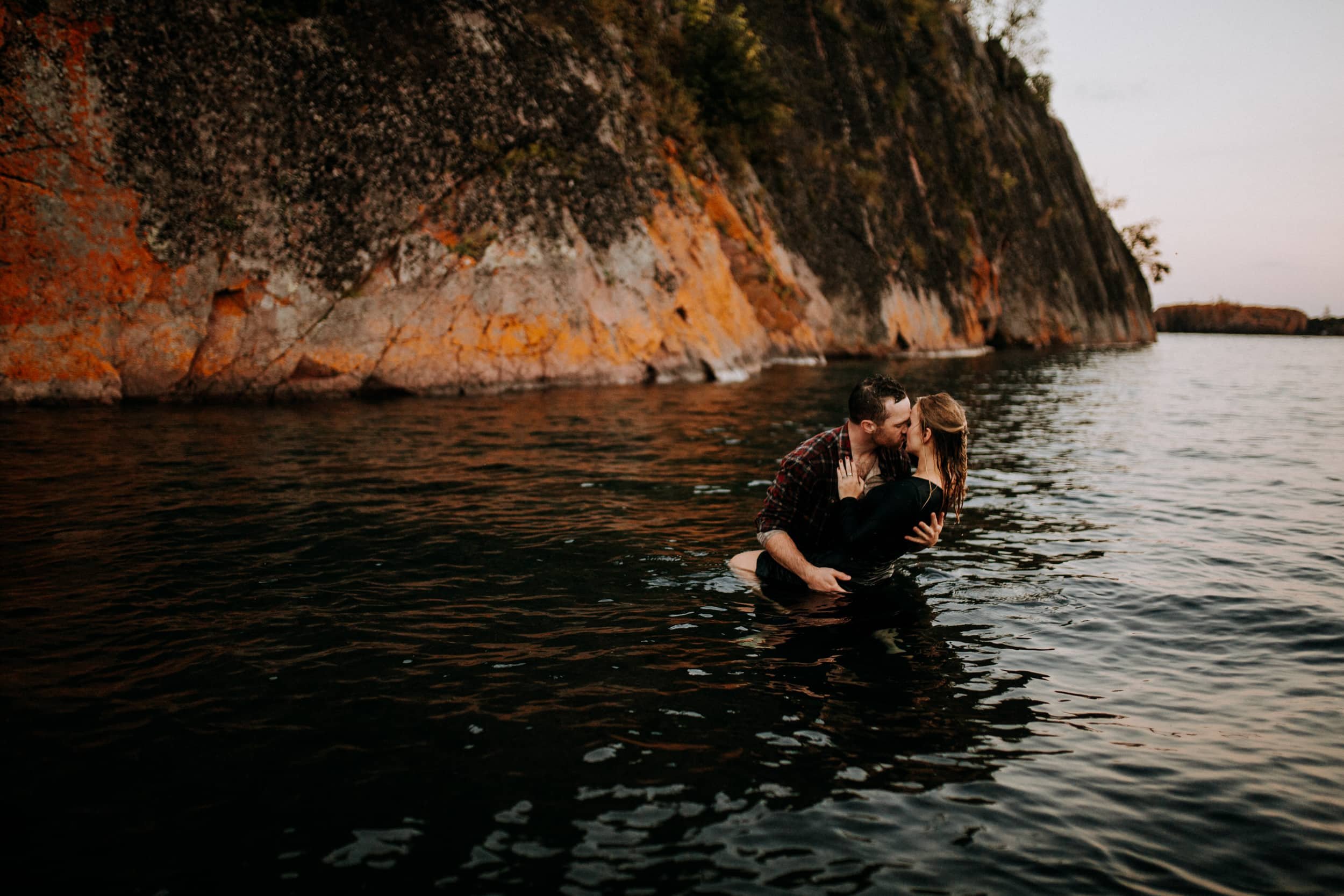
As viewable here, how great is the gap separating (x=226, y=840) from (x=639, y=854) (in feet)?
→ 5.11

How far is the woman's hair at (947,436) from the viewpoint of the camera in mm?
5457

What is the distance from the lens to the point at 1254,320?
114m

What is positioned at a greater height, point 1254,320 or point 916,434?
point 1254,320

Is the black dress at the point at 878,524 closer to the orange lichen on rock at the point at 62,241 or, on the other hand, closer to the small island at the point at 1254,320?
the orange lichen on rock at the point at 62,241

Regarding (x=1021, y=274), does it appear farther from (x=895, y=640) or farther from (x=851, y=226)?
(x=895, y=640)

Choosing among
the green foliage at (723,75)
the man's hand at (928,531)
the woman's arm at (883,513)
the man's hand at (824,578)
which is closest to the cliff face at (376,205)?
the green foliage at (723,75)

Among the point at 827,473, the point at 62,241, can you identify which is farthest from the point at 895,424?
the point at 62,241

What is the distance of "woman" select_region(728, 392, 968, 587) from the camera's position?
546cm

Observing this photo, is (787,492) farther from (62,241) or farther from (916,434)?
(62,241)

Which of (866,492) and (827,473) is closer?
(866,492)

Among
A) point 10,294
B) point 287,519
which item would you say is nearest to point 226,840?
point 287,519

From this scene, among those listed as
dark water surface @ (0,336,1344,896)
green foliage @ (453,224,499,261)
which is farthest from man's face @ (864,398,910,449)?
green foliage @ (453,224,499,261)

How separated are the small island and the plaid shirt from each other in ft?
418

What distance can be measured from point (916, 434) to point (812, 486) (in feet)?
2.87
